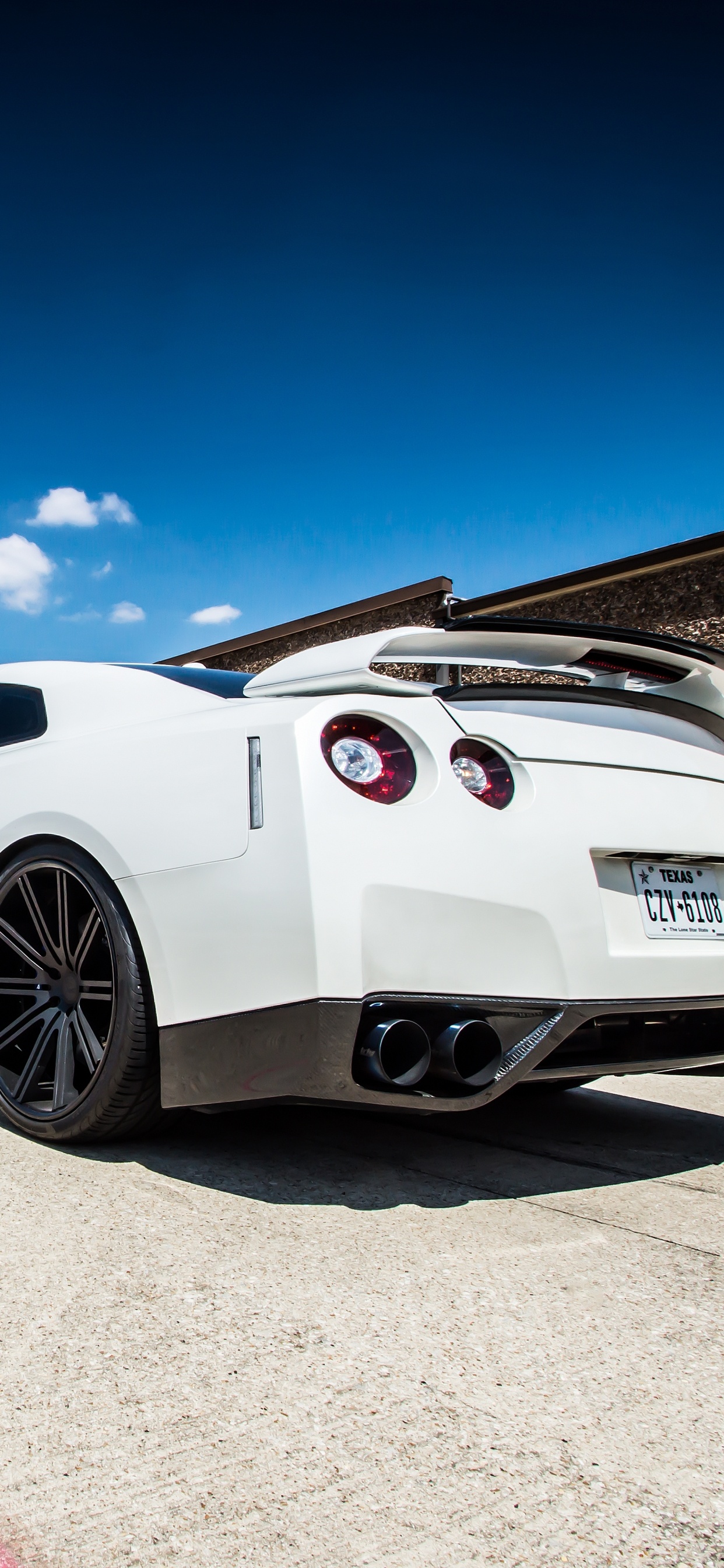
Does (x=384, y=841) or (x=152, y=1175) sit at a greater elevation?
(x=384, y=841)

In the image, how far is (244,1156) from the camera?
2.50 meters

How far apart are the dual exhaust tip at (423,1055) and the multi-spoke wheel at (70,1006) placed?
2.06 feet

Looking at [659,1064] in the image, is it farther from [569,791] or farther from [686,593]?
[686,593]

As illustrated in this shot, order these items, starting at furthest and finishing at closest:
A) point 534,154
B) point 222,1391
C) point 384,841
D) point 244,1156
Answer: point 534,154 → point 244,1156 → point 384,841 → point 222,1391

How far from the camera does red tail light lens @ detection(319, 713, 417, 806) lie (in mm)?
2068

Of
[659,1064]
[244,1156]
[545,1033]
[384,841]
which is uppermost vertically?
[384,841]

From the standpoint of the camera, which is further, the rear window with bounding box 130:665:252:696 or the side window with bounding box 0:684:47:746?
the side window with bounding box 0:684:47:746

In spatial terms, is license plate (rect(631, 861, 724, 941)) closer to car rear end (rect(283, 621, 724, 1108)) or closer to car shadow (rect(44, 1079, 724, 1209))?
car rear end (rect(283, 621, 724, 1108))

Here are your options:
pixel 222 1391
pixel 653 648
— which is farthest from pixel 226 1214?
pixel 653 648

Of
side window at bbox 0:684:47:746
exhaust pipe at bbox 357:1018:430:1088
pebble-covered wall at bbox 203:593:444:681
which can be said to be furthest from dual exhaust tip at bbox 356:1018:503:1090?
pebble-covered wall at bbox 203:593:444:681

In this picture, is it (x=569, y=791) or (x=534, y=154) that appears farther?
(x=534, y=154)

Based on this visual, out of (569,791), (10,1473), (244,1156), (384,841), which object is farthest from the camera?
(244,1156)

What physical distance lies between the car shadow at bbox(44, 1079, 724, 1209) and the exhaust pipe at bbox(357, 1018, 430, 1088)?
17.2 inches

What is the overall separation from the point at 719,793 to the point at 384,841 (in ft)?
3.30
